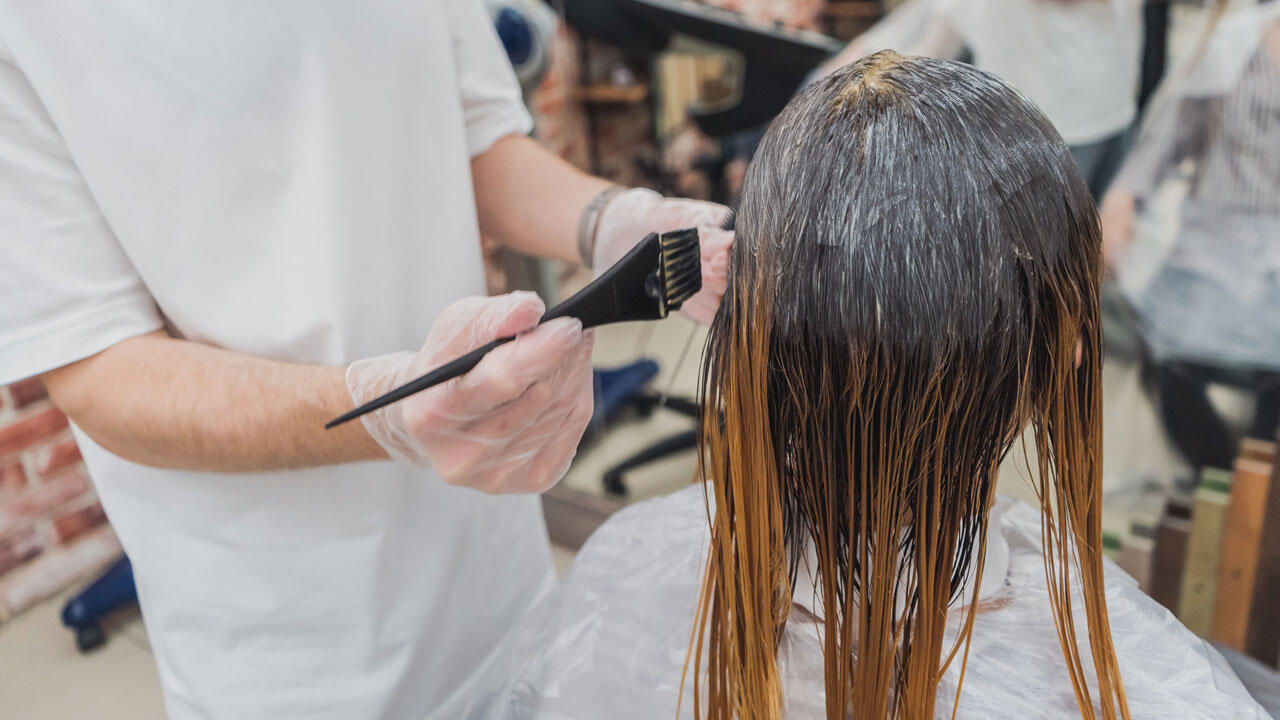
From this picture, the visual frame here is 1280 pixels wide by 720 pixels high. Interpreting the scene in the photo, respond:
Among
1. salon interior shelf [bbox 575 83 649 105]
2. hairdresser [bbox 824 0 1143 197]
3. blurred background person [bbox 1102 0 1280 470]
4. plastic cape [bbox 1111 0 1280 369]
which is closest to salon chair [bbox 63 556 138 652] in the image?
salon interior shelf [bbox 575 83 649 105]

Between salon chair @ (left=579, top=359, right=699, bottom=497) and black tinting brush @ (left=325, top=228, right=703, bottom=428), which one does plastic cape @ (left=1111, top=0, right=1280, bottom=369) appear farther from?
black tinting brush @ (left=325, top=228, right=703, bottom=428)

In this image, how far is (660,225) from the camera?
99 centimetres

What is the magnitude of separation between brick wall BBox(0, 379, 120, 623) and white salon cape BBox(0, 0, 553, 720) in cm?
90

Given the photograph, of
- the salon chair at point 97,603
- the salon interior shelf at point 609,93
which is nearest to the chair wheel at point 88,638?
the salon chair at point 97,603

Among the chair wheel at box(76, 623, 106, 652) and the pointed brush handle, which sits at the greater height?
the pointed brush handle

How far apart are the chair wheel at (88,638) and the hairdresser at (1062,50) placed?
6.02ft

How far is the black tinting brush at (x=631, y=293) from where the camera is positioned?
623 mm

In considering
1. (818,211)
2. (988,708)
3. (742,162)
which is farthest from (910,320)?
(742,162)

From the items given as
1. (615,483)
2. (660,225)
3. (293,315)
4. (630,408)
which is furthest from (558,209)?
(630,408)

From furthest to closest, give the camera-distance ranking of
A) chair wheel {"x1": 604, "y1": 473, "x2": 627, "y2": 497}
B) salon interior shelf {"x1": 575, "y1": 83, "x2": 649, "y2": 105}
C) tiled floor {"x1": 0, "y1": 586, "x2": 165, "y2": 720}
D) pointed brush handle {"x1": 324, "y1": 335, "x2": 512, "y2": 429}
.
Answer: salon interior shelf {"x1": 575, "y1": 83, "x2": 649, "y2": 105}
chair wheel {"x1": 604, "y1": 473, "x2": 627, "y2": 497}
tiled floor {"x1": 0, "y1": 586, "x2": 165, "y2": 720}
pointed brush handle {"x1": 324, "y1": 335, "x2": 512, "y2": 429}

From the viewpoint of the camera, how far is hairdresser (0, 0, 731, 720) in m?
0.70

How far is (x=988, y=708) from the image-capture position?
701 millimetres

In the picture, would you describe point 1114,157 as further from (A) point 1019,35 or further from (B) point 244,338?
(B) point 244,338

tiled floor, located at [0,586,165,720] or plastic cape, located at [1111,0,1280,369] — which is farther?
plastic cape, located at [1111,0,1280,369]
